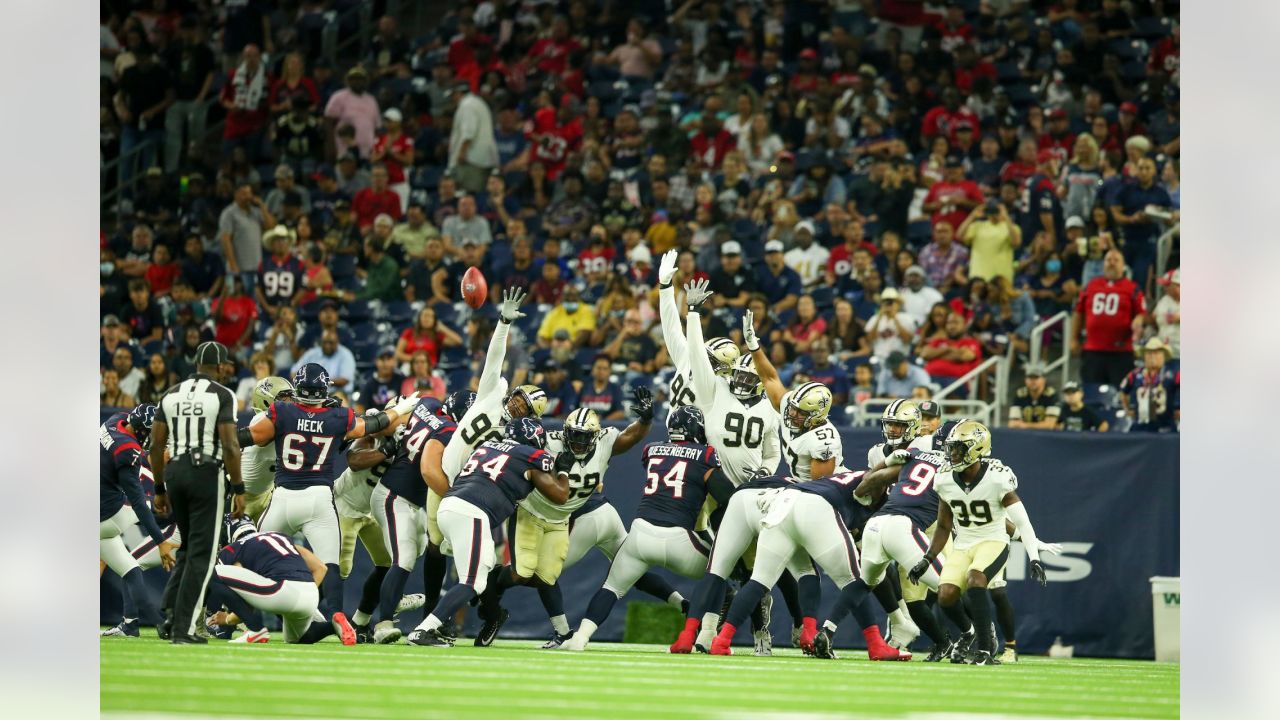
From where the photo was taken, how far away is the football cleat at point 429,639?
1023 centimetres

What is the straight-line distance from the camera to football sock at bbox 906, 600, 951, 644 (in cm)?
1077

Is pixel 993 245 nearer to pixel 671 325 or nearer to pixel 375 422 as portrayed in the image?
pixel 671 325

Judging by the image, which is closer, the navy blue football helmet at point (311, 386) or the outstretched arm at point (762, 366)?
the navy blue football helmet at point (311, 386)

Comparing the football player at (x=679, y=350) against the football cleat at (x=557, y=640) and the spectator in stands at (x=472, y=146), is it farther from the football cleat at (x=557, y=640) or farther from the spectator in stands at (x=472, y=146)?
the spectator in stands at (x=472, y=146)

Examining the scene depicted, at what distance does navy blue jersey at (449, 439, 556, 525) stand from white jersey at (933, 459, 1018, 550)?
2.63m

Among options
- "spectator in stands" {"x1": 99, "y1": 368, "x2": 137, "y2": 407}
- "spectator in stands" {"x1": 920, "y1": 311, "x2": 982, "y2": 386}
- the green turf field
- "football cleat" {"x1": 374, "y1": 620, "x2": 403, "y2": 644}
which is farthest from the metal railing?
"spectator in stands" {"x1": 99, "y1": 368, "x2": 137, "y2": 407}

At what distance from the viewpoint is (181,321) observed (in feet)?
54.4

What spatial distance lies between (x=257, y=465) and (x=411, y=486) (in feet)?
3.89

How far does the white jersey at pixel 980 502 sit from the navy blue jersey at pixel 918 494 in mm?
178

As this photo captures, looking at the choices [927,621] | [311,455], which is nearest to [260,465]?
[311,455]

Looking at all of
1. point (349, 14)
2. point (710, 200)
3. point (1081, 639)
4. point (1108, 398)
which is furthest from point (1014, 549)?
point (349, 14)

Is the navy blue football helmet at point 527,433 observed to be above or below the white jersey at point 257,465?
above

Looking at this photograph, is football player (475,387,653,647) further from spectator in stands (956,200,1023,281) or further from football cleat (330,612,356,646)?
spectator in stands (956,200,1023,281)

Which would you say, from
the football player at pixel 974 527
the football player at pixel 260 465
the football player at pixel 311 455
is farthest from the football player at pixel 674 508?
the football player at pixel 260 465
